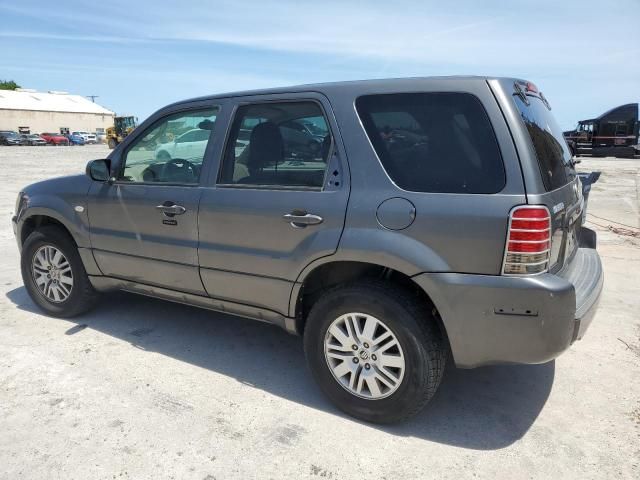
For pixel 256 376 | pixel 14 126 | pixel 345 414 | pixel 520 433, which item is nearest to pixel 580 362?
pixel 520 433

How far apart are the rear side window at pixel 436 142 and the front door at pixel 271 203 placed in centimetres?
28

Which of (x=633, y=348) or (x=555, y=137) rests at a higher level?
(x=555, y=137)

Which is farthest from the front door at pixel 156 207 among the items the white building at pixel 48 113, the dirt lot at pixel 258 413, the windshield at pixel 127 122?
the white building at pixel 48 113

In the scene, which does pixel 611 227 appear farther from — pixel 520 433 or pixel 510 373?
pixel 520 433

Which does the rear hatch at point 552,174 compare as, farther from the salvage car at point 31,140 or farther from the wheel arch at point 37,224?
the salvage car at point 31,140

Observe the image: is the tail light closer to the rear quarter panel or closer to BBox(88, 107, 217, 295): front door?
the rear quarter panel

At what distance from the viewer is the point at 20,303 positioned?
473 centimetres

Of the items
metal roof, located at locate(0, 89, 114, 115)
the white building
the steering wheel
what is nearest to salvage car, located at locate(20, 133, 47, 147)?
the white building

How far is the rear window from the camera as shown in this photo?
251 centimetres

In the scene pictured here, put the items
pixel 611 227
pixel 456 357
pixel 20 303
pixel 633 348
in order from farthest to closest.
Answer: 1. pixel 611 227
2. pixel 20 303
3. pixel 633 348
4. pixel 456 357

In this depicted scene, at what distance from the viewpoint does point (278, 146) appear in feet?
10.3

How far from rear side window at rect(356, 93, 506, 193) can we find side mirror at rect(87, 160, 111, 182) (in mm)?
2149

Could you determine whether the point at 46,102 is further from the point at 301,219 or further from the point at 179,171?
the point at 301,219

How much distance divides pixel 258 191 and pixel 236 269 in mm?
527
